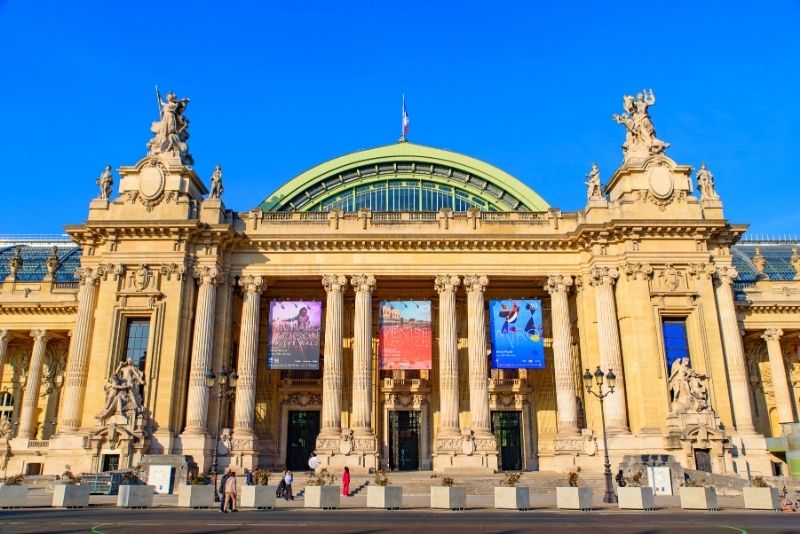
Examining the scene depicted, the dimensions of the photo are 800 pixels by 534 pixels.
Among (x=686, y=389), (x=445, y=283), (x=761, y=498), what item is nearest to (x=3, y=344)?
(x=445, y=283)

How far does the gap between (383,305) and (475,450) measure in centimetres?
920

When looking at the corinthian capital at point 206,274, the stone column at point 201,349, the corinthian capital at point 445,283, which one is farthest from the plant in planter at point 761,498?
the corinthian capital at point 206,274

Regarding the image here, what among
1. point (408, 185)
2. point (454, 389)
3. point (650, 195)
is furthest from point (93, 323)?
point (650, 195)

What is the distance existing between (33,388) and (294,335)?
1896 cm

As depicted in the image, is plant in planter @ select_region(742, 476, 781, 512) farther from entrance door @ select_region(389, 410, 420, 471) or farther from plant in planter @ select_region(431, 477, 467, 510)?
entrance door @ select_region(389, 410, 420, 471)

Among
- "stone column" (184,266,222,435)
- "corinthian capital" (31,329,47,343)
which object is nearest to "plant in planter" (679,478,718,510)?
"stone column" (184,266,222,435)

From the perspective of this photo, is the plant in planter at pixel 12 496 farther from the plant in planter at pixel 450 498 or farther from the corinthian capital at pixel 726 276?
the corinthian capital at pixel 726 276

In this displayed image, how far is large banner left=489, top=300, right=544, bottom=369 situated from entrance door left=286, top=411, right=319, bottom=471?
12436 millimetres

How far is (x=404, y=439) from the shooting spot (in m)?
39.3

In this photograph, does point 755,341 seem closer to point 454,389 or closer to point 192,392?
point 454,389

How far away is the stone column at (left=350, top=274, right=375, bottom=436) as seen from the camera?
111ft

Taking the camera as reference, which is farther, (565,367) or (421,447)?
(421,447)

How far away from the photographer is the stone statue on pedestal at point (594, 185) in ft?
121

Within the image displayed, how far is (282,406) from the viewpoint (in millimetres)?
39438
